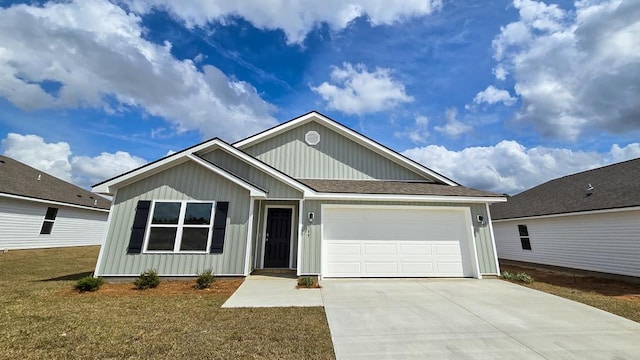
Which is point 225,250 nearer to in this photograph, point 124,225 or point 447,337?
point 124,225

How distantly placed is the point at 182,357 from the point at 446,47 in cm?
1233

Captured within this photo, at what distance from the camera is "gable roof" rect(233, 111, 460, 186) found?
11164mm

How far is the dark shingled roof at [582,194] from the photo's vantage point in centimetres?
998

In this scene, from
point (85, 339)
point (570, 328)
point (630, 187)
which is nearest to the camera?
point (85, 339)

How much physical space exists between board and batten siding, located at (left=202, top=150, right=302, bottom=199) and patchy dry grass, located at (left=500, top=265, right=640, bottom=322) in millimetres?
8132

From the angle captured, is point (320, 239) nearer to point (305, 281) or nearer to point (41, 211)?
point (305, 281)

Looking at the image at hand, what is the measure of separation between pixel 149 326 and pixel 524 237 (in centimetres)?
1714

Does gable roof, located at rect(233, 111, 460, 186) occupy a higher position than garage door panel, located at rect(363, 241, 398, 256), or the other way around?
gable roof, located at rect(233, 111, 460, 186)

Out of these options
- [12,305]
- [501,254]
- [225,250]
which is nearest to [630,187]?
[501,254]

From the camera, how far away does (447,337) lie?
4.02 metres

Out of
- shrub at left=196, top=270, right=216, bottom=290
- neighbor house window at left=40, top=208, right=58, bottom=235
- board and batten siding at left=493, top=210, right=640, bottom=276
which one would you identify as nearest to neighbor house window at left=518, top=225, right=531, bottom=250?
board and batten siding at left=493, top=210, right=640, bottom=276

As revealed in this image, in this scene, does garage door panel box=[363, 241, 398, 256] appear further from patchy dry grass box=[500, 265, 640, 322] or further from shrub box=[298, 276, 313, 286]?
patchy dry grass box=[500, 265, 640, 322]

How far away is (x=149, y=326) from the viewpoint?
14.3 feet

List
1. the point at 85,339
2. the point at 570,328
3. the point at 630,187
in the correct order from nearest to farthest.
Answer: the point at 85,339 → the point at 570,328 → the point at 630,187
